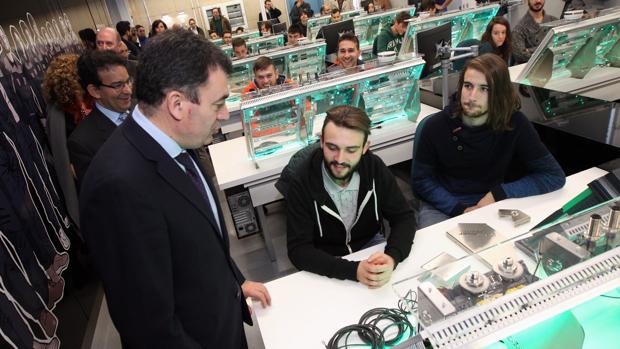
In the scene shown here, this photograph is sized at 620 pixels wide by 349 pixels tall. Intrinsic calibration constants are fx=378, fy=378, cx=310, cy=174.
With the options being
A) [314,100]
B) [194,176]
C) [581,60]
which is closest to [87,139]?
[194,176]

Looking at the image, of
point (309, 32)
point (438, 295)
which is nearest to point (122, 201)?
point (438, 295)

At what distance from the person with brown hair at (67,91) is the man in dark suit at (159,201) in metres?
1.61

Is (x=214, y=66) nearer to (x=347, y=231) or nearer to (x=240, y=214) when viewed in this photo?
(x=347, y=231)

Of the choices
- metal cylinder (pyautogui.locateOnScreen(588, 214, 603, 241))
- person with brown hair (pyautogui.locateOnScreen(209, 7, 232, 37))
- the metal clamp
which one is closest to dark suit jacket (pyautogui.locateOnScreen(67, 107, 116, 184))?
the metal clamp

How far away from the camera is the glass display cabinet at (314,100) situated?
90.0 inches

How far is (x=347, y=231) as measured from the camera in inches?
69.7

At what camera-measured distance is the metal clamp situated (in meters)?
1.52

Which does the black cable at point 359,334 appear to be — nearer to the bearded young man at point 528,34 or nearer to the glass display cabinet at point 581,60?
the glass display cabinet at point 581,60

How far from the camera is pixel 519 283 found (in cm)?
89

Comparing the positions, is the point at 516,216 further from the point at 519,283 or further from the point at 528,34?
the point at 528,34

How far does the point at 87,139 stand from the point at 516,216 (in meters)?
2.05

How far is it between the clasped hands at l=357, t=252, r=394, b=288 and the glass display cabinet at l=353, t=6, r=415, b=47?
4.66 m

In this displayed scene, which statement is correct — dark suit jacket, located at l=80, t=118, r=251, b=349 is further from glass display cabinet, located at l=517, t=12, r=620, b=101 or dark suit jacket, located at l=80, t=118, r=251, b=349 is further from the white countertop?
glass display cabinet, located at l=517, t=12, r=620, b=101

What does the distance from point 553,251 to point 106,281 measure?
109cm
